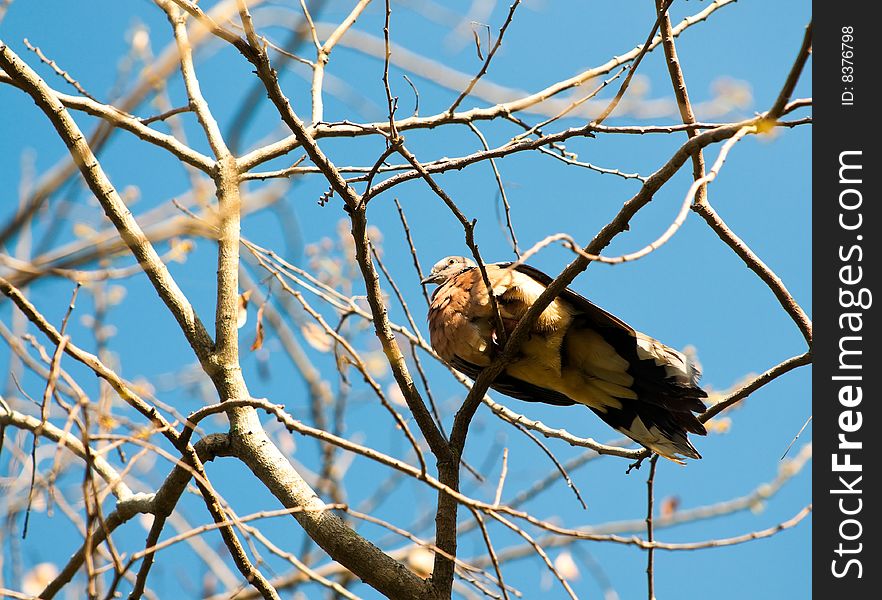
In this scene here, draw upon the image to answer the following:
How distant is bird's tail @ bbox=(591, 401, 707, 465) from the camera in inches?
140

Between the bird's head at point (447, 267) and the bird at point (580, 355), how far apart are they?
508 millimetres

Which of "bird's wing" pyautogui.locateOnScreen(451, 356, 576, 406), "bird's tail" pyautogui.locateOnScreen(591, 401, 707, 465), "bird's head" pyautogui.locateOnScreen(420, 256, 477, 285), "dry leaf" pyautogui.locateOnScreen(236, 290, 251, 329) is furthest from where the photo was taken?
"bird's head" pyautogui.locateOnScreen(420, 256, 477, 285)

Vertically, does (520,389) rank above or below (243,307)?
above

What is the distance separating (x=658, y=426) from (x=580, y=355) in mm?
470

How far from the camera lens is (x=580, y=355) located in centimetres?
377

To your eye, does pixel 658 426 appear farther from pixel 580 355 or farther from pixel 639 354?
pixel 580 355

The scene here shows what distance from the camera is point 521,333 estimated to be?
116 inches

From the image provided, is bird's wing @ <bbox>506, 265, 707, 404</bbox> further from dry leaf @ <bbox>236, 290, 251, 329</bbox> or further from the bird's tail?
dry leaf @ <bbox>236, 290, 251, 329</bbox>

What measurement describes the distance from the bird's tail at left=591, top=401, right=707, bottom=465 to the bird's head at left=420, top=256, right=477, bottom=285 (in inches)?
44.5

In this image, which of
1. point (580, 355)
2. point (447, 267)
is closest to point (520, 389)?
point (580, 355)

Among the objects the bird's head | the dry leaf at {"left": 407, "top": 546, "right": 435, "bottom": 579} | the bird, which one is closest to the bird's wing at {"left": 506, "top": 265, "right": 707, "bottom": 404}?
the bird

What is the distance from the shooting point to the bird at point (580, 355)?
3.58m
